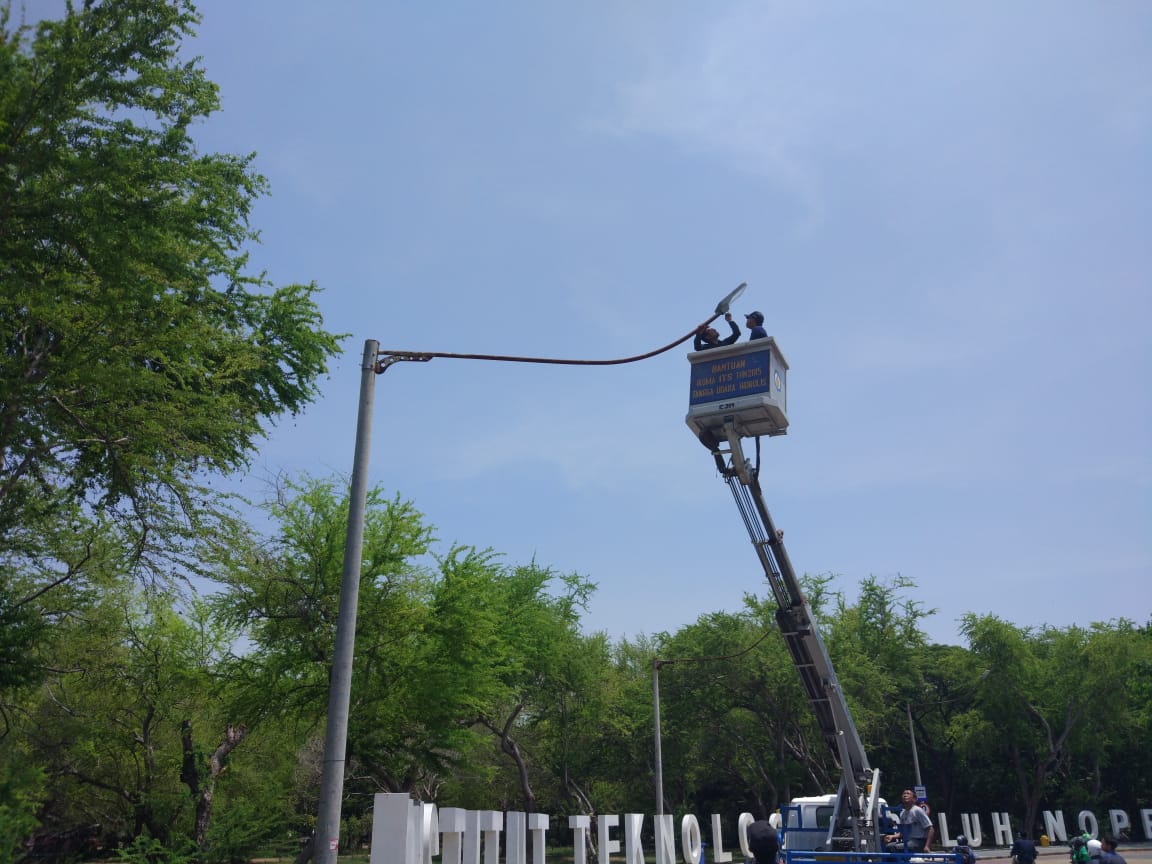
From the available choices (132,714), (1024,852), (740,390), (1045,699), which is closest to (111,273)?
(740,390)

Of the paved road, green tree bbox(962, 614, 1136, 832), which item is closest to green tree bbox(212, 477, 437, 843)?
the paved road

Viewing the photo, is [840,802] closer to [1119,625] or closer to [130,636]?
[130,636]

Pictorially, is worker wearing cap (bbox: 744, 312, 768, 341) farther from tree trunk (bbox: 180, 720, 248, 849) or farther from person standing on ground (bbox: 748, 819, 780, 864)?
tree trunk (bbox: 180, 720, 248, 849)

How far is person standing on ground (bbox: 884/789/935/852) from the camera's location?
628 inches

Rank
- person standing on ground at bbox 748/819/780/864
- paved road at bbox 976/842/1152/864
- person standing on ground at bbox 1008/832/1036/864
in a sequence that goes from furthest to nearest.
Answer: paved road at bbox 976/842/1152/864 → person standing on ground at bbox 1008/832/1036/864 → person standing on ground at bbox 748/819/780/864

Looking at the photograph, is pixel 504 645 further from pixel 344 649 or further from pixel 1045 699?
pixel 1045 699

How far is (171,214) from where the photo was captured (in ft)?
46.5

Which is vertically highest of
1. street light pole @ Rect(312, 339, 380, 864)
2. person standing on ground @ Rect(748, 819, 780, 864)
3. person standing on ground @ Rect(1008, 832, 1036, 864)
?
street light pole @ Rect(312, 339, 380, 864)

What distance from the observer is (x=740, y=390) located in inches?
669

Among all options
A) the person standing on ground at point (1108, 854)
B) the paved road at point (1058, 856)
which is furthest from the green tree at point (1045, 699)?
the person standing on ground at point (1108, 854)

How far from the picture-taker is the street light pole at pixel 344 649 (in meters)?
8.38

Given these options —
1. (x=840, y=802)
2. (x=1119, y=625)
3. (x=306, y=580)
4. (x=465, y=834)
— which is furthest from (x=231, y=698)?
(x=1119, y=625)

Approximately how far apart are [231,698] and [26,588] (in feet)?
20.3

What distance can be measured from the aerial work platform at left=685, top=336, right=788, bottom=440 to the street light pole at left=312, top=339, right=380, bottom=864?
27.3ft
